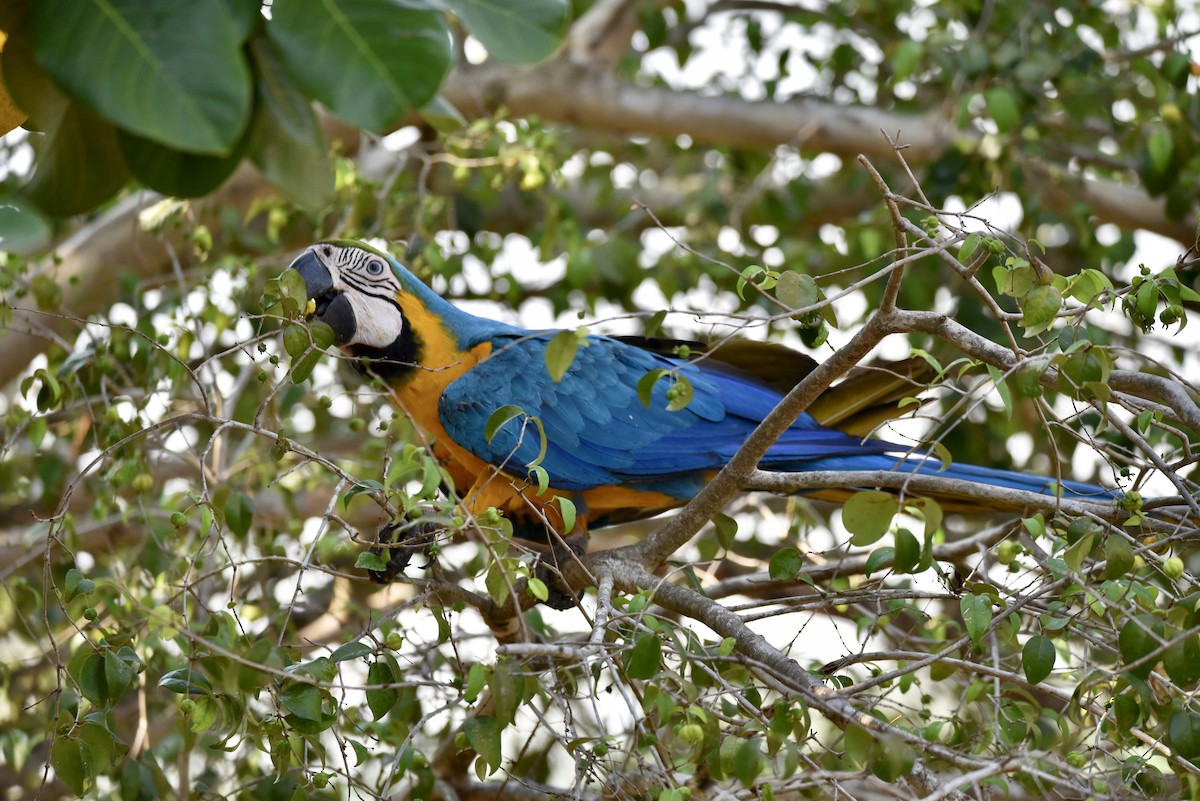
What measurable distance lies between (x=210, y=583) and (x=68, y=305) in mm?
875

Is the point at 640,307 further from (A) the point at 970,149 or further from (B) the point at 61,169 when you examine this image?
(B) the point at 61,169

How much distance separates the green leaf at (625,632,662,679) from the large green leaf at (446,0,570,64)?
68cm

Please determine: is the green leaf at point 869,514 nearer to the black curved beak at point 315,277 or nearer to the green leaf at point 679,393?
the green leaf at point 679,393

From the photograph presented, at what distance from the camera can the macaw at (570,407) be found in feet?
7.07

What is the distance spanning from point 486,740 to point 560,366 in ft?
1.58

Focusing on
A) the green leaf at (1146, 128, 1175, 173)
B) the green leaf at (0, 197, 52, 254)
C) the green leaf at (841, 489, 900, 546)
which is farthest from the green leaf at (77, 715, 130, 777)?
the green leaf at (1146, 128, 1175, 173)

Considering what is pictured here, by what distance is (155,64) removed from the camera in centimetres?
86

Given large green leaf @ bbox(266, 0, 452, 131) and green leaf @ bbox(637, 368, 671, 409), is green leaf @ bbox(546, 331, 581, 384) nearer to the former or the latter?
green leaf @ bbox(637, 368, 671, 409)

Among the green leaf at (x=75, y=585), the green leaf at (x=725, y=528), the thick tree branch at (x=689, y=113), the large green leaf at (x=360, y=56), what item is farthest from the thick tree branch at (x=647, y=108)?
→ the large green leaf at (x=360, y=56)

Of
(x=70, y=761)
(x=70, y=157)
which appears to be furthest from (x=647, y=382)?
(x=70, y=761)

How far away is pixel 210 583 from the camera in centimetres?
253

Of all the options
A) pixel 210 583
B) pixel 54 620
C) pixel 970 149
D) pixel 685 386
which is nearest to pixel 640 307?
pixel 970 149

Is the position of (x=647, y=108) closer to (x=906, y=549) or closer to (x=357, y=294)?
(x=357, y=294)

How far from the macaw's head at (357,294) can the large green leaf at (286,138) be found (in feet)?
3.69
